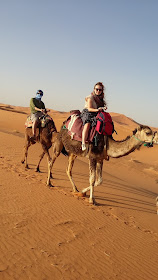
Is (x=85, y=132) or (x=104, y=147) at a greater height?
(x=85, y=132)

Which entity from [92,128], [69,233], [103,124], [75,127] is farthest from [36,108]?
[69,233]

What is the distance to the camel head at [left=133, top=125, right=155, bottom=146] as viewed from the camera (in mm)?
5841

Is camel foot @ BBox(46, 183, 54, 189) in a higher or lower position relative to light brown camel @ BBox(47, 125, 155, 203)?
lower

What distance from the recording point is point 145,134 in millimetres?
5965

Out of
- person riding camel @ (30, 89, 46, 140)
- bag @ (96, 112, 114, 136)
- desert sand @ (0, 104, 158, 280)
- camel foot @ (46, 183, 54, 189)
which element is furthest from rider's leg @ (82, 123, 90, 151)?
person riding camel @ (30, 89, 46, 140)

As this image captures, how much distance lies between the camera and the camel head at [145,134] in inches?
230

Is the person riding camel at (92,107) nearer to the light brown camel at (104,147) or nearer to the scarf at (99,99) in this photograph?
the scarf at (99,99)

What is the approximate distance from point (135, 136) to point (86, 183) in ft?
13.0

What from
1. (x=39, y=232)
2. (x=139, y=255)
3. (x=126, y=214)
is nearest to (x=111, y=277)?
(x=139, y=255)

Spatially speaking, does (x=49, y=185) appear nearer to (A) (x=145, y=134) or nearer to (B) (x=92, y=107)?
(B) (x=92, y=107)

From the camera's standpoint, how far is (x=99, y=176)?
7.21m

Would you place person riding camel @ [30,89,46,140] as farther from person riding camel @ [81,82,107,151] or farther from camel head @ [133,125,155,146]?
camel head @ [133,125,155,146]

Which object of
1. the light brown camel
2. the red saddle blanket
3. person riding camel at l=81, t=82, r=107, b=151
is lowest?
the light brown camel

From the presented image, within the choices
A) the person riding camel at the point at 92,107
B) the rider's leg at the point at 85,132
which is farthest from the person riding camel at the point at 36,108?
the rider's leg at the point at 85,132
